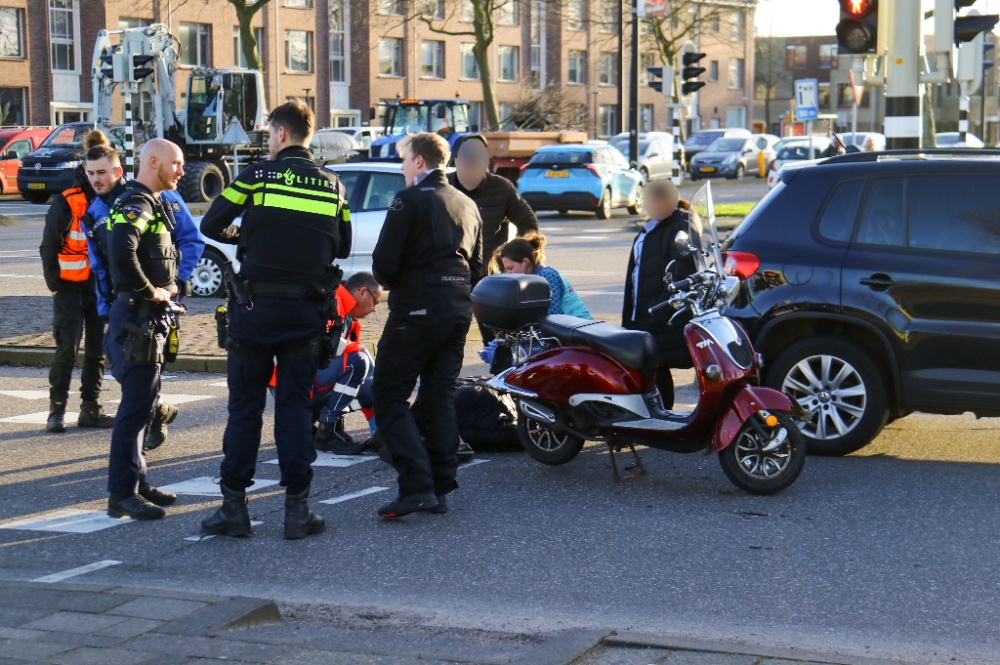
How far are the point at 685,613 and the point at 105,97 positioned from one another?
2795 cm

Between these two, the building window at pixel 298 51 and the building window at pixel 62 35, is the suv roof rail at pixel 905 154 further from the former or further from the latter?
the building window at pixel 298 51

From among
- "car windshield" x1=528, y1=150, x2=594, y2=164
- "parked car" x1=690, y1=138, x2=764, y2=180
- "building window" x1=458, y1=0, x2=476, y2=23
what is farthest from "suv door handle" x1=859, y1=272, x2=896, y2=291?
"building window" x1=458, y1=0, x2=476, y2=23

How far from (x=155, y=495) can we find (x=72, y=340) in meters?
2.40

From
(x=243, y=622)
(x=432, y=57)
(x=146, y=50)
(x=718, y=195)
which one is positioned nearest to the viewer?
(x=243, y=622)

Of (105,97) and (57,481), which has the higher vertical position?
(105,97)

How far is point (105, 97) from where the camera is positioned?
30562 millimetres

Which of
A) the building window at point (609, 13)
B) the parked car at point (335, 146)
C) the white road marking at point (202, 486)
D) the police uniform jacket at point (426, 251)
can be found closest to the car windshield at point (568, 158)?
the parked car at point (335, 146)

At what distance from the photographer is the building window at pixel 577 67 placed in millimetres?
77525

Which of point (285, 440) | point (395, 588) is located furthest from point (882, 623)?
point (285, 440)

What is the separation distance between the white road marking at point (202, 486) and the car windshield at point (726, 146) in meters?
45.0

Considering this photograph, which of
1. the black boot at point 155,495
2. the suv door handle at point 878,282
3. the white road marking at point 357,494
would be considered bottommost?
the white road marking at point 357,494

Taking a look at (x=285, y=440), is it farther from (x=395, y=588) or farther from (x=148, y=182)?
(x=148, y=182)

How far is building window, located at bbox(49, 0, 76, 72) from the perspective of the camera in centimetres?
5294

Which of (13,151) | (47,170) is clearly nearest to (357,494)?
(47,170)
